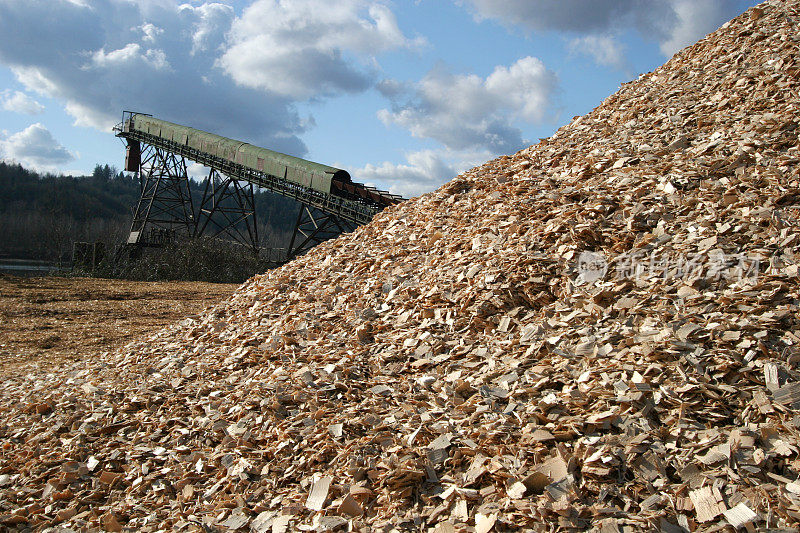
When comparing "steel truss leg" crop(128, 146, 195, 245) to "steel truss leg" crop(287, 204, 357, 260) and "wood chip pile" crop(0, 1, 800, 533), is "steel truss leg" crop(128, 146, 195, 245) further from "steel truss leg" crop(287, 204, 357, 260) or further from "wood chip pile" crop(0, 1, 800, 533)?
"wood chip pile" crop(0, 1, 800, 533)

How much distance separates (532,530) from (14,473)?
3888 millimetres

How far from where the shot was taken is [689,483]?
8.66 ft

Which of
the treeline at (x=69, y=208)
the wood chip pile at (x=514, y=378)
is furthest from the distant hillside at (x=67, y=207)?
the wood chip pile at (x=514, y=378)

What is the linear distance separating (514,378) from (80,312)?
10890 millimetres

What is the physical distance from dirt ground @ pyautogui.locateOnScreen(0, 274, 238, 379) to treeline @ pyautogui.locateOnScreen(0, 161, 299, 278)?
30091 mm

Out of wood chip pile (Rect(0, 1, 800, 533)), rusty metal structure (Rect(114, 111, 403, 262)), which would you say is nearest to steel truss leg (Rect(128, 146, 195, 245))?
rusty metal structure (Rect(114, 111, 403, 262))

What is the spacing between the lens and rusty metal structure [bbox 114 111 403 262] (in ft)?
51.1

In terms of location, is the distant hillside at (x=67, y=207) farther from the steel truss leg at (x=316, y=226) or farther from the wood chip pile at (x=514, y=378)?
the wood chip pile at (x=514, y=378)

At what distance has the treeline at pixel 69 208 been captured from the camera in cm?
4769

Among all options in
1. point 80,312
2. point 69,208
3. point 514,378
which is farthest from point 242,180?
point 69,208

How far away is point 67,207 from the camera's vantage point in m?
60.4

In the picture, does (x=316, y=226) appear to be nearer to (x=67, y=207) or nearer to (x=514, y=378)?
(x=514, y=378)

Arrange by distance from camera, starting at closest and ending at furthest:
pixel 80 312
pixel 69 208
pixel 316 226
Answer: pixel 80 312, pixel 316 226, pixel 69 208

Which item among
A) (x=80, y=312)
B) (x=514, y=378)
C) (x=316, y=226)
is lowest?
(x=80, y=312)
